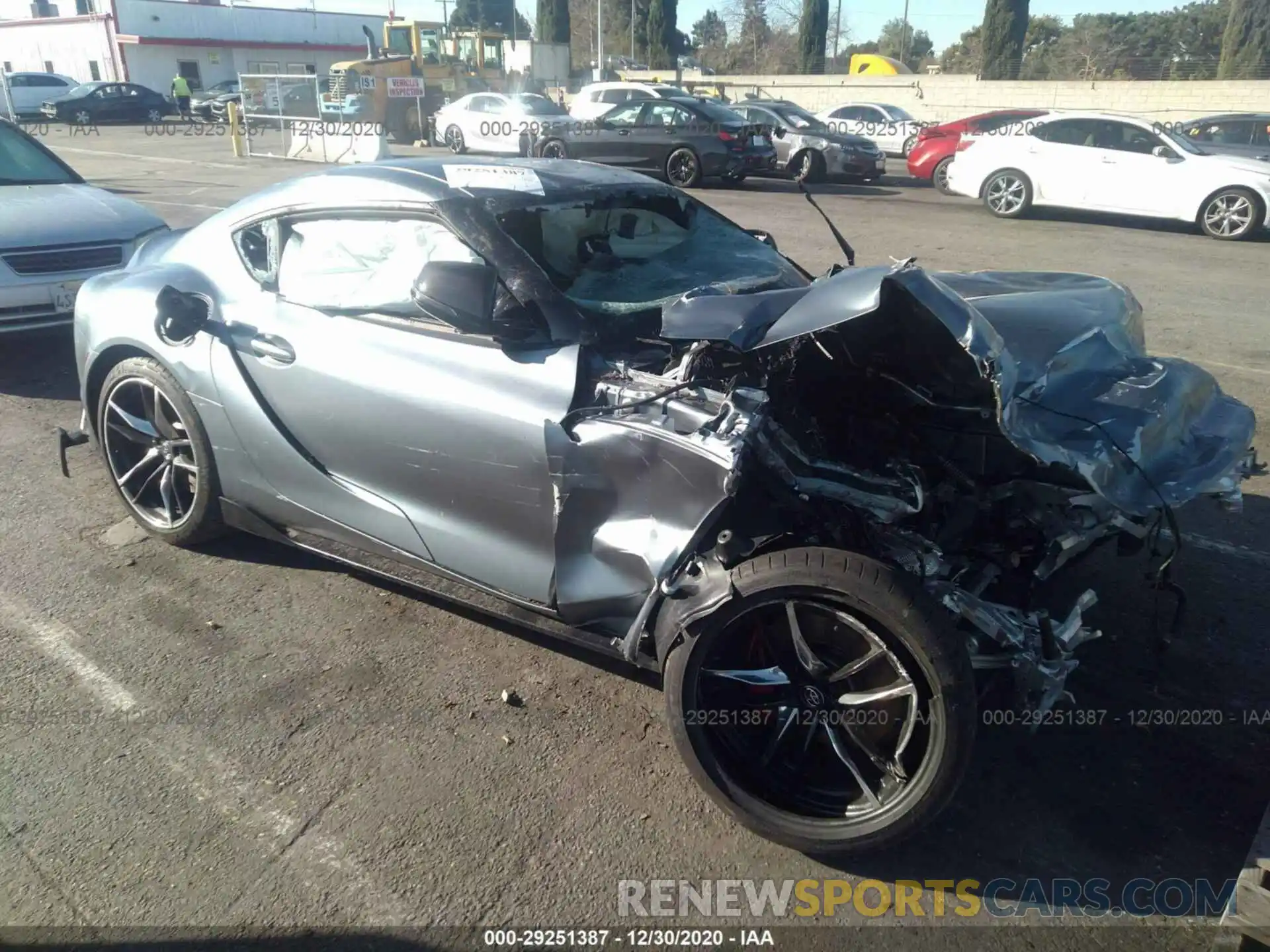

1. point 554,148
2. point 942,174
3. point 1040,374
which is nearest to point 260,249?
point 1040,374

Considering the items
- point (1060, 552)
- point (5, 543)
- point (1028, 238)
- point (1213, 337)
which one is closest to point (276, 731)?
point (5, 543)

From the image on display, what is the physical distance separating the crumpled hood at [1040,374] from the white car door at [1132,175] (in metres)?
10.9

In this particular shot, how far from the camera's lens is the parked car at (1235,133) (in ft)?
47.6

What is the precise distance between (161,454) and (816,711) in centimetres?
298

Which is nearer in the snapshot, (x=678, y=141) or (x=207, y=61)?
(x=678, y=141)

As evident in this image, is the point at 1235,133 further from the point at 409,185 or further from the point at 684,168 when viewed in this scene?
the point at 409,185

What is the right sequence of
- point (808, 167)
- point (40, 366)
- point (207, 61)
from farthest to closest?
point (207, 61), point (808, 167), point (40, 366)

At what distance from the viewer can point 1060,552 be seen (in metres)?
2.78

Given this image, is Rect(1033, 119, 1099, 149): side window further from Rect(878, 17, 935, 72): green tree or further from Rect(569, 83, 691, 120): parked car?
Rect(878, 17, 935, 72): green tree

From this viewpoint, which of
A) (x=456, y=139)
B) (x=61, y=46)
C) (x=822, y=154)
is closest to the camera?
(x=822, y=154)

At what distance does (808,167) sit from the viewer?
17984 mm

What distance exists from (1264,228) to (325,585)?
13.5 metres

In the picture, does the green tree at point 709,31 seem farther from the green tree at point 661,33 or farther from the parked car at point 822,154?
the parked car at point 822,154

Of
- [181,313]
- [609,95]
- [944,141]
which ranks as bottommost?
[944,141]
